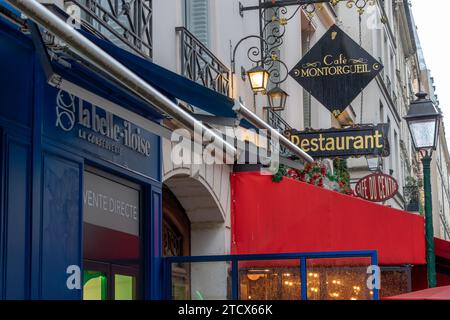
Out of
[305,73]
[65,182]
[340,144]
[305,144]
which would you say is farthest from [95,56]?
[305,73]

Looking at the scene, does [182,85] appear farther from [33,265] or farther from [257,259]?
[257,259]

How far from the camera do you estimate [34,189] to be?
6125 millimetres

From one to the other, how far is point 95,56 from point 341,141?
739cm

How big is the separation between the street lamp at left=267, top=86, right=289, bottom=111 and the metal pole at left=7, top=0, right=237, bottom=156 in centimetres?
611

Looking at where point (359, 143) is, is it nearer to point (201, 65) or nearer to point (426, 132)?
point (426, 132)

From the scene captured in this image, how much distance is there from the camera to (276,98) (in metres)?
12.6

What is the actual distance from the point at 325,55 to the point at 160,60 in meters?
3.88

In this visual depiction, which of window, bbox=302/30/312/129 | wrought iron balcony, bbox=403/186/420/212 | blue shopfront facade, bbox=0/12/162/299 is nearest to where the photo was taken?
blue shopfront facade, bbox=0/12/162/299

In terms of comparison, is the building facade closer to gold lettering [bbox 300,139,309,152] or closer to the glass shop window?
the glass shop window

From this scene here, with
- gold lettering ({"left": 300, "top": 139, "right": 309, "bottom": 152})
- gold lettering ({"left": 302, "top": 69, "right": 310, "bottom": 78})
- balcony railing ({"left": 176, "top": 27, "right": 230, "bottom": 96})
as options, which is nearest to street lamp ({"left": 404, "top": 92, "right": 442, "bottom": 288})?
gold lettering ({"left": 300, "top": 139, "right": 309, "bottom": 152})

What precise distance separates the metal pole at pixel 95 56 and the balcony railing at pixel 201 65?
3.56m

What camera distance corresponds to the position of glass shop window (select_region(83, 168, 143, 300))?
24.5 ft

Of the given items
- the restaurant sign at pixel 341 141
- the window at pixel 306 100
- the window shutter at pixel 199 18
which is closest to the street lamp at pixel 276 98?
the restaurant sign at pixel 341 141

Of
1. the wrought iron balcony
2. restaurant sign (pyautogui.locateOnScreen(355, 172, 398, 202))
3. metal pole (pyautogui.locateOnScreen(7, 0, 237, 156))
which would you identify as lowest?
metal pole (pyautogui.locateOnScreen(7, 0, 237, 156))
